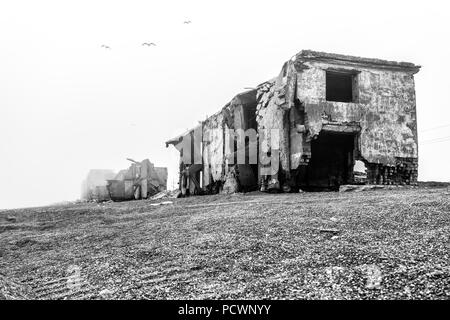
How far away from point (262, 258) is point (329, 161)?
12030 millimetres

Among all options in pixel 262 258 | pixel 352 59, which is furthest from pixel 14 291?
pixel 352 59

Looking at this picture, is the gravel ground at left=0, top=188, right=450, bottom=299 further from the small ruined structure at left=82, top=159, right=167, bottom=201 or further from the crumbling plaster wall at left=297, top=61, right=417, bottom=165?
the small ruined structure at left=82, top=159, right=167, bottom=201

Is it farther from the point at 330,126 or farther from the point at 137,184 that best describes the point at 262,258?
the point at 137,184

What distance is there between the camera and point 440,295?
2.47m

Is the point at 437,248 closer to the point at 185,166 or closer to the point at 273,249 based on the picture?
the point at 273,249

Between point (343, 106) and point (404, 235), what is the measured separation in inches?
359

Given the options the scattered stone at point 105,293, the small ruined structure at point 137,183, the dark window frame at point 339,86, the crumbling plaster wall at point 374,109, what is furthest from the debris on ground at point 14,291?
the small ruined structure at point 137,183

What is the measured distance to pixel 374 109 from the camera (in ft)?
42.5

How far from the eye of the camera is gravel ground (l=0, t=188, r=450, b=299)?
2881mm

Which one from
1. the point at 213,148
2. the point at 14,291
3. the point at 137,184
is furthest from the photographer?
the point at 137,184

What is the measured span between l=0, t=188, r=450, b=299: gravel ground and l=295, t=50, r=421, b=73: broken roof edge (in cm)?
724

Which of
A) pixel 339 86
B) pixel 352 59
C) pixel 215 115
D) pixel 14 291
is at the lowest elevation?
pixel 14 291

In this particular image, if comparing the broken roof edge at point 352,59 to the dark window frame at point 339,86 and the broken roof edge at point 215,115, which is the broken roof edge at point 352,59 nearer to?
the dark window frame at point 339,86

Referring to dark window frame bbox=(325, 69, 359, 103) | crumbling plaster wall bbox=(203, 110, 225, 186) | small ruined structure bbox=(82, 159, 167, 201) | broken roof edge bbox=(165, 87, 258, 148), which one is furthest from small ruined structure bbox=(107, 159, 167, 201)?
dark window frame bbox=(325, 69, 359, 103)
